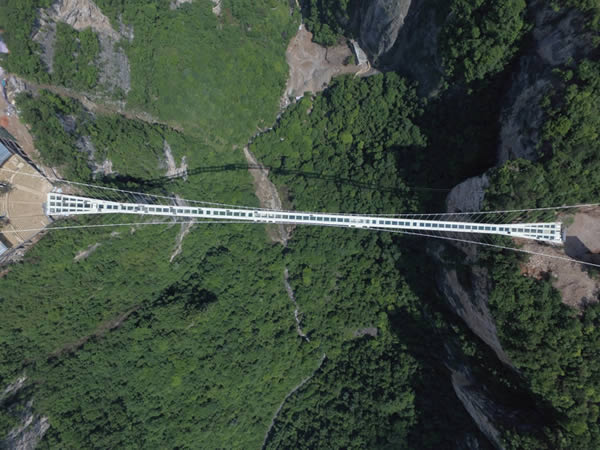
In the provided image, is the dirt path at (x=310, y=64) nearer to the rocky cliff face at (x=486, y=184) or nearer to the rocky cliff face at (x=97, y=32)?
the rocky cliff face at (x=97, y=32)

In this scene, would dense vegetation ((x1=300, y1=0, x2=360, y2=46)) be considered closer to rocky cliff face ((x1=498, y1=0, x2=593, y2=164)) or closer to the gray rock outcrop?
the gray rock outcrop

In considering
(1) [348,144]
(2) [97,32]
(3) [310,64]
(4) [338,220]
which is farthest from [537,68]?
(2) [97,32]

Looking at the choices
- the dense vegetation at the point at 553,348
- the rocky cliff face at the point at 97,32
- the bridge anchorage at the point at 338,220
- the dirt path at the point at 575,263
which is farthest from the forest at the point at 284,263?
the bridge anchorage at the point at 338,220

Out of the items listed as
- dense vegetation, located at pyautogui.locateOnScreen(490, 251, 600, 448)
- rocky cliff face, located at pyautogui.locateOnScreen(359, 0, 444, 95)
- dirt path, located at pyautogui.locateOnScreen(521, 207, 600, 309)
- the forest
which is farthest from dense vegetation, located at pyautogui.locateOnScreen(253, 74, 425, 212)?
dense vegetation, located at pyautogui.locateOnScreen(490, 251, 600, 448)

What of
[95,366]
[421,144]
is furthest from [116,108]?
[421,144]

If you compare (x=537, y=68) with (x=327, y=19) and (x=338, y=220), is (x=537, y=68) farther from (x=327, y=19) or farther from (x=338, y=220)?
(x=327, y=19)

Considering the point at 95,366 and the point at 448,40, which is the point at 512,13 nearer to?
the point at 448,40

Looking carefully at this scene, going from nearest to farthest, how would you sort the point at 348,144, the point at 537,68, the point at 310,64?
the point at 537,68, the point at 348,144, the point at 310,64

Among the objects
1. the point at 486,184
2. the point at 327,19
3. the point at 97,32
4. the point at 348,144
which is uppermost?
the point at 327,19
